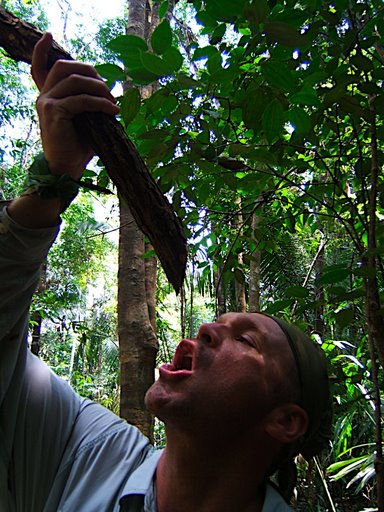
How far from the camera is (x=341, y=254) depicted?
18.0ft

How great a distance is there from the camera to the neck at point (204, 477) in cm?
108

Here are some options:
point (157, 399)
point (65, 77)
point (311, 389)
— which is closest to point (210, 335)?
point (157, 399)

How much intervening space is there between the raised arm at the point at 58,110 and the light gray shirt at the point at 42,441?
1.3 inches

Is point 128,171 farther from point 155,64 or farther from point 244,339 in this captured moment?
point 244,339

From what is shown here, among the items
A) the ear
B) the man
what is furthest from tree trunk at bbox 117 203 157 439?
the ear

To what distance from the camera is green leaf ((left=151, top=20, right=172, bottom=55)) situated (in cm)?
98

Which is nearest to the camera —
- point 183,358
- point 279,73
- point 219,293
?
point 279,73

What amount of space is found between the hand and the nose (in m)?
0.53

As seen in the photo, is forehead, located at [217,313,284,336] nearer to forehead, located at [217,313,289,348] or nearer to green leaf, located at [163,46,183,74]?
forehead, located at [217,313,289,348]

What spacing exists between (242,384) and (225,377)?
47mm

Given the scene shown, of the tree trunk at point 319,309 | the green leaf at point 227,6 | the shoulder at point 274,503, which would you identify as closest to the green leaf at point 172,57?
the green leaf at point 227,6

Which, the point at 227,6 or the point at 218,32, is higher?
the point at 218,32

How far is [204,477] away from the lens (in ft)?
3.60

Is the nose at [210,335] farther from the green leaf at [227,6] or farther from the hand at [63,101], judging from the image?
the green leaf at [227,6]
